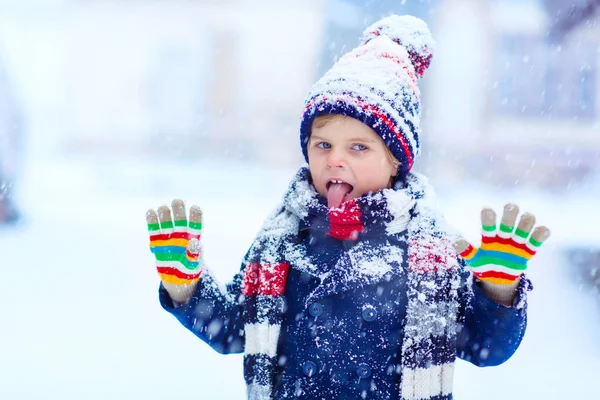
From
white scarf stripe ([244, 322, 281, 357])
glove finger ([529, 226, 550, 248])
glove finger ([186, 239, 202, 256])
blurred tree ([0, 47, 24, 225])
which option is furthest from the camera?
blurred tree ([0, 47, 24, 225])

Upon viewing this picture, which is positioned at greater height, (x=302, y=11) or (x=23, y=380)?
(x=302, y=11)

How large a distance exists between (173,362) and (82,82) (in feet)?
36.3

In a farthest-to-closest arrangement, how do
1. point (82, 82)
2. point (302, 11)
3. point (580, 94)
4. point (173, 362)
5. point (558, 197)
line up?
point (82, 82) < point (302, 11) < point (580, 94) < point (558, 197) < point (173, 362)

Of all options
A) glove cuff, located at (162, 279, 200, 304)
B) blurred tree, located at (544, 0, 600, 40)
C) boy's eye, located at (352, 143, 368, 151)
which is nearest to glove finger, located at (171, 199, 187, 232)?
glove cuff, located at (162, 279, 200, 304)

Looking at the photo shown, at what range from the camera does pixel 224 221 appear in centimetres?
708

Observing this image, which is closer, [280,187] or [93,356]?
[93,356]

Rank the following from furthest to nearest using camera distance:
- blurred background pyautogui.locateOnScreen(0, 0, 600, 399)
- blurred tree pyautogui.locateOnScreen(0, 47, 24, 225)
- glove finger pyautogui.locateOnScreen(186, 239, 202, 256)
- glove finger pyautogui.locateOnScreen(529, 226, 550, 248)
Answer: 1. blurred tree pyautogui.locateOnScreen(0, 47, 24, 225)
2. blurred background pyautogui.locateOnScreen(0, 0, 600, 399)
3. glove finger pyautogui.locateOnScreen(186, 239, 202, 256)
4. glove finger pyautogui.locateOnScreen(529, 226, 550, 248)

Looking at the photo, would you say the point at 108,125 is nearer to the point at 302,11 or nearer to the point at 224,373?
the point at 302,11

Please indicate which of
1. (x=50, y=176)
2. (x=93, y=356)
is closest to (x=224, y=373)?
(x=93, y=356)

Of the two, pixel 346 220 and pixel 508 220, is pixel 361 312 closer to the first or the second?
pixel 346 220

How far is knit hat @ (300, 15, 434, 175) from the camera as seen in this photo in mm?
1346

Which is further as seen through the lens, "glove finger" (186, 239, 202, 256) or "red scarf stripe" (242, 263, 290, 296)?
"red scarf stripe" (242, 263, 290, 296)

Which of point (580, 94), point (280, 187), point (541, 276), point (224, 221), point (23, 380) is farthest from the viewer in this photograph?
point (580, 94)

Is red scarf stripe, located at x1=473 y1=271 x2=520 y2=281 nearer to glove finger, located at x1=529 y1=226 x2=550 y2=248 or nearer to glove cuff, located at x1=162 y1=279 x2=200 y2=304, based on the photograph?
glove finger, located at x1=529 y1=226 x2=550 y2=248
